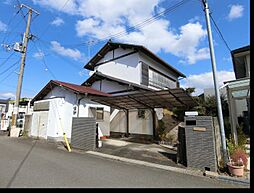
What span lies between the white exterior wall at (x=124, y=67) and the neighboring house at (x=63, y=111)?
469cm

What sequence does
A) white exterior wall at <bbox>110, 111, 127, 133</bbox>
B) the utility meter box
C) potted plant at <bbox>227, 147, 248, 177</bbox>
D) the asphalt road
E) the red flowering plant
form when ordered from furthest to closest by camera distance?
white exterior wall at <bbox>110, 111, 127, 133</bbox>, the utility meter box, the red flowering plant, potted plant at <bbox>227, 147, 248, 177</bbox>, the asphalt road

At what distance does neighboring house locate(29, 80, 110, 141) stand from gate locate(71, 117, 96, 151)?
240cm

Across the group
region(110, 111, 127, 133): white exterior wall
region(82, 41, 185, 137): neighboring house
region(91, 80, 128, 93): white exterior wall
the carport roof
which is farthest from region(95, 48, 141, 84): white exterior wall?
the carport roof

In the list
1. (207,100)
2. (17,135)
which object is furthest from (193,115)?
(17,135)

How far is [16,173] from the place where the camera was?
5.34 m

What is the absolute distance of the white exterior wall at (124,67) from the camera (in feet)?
58.3

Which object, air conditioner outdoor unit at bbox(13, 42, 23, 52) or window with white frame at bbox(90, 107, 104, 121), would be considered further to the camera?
air conditioner outdoor unit at bbox(13, 42, 23, 52)

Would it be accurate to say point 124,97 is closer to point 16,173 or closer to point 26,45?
point 16,173

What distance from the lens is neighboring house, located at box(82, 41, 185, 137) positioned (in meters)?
14.5

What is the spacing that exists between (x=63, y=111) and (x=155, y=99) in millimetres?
6875

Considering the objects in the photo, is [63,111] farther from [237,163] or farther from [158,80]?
[237,163]

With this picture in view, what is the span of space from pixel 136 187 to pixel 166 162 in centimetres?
306

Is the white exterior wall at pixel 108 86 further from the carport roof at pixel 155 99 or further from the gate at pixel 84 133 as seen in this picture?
the gate at pixel 84 133

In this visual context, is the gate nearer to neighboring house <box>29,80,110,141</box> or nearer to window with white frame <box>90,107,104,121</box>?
neighboring house <box>29,80,110,141</box>
